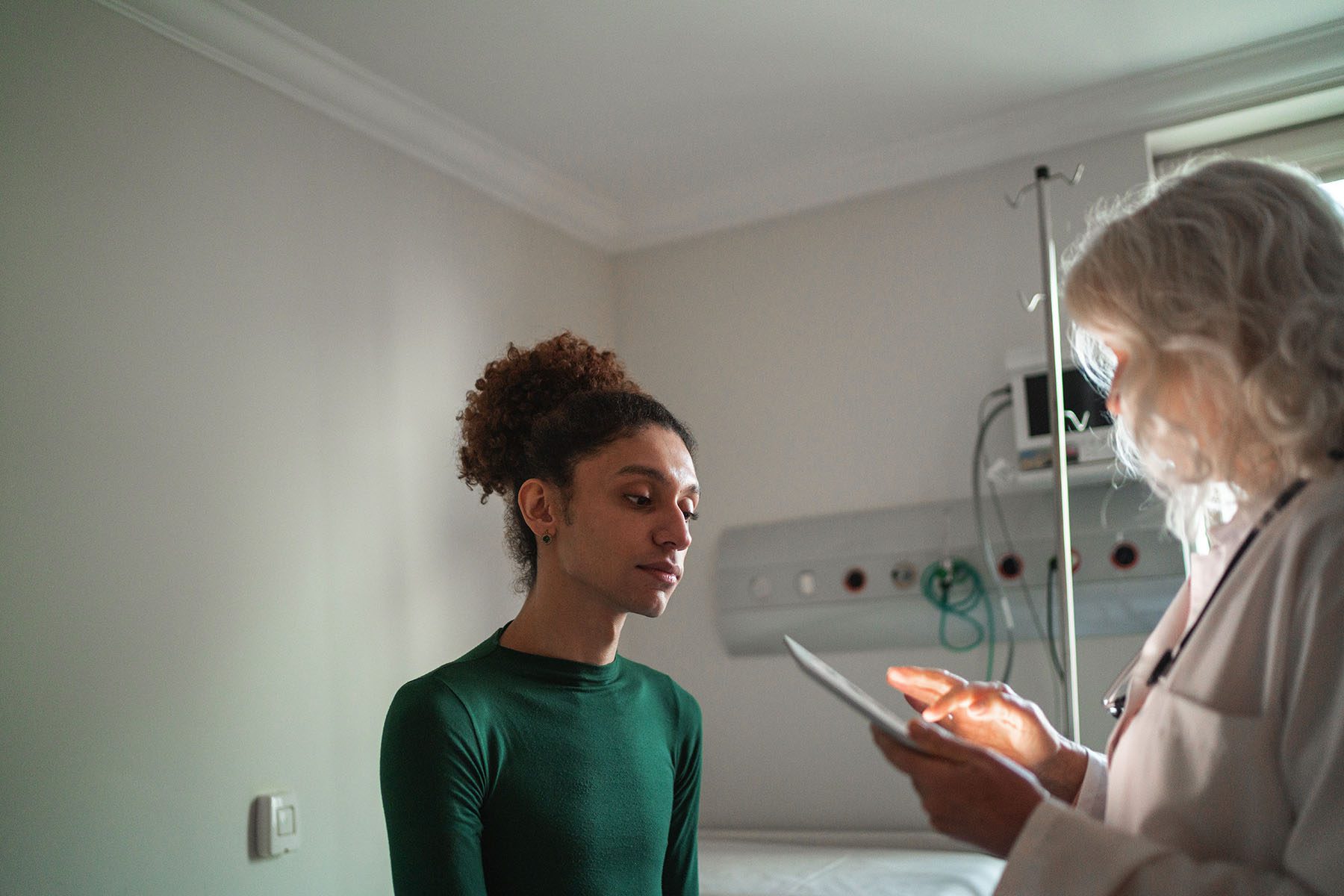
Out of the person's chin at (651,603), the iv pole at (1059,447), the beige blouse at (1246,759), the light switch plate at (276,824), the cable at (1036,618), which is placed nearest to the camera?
the beige blouse at (1246,759)

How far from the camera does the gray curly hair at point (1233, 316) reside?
2.84 feet

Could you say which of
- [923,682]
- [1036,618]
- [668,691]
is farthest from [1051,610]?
[923,682]

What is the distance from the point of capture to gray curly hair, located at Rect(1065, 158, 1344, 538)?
0.87m

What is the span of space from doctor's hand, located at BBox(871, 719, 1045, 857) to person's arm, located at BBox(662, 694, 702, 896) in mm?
713

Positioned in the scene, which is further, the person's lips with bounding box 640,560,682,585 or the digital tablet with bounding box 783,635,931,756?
the person's lips with bounding box 640,560,682,585

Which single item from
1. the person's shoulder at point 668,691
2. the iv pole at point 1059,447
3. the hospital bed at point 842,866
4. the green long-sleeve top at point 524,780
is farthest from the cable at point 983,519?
the green long-sleeve top at point 524,780

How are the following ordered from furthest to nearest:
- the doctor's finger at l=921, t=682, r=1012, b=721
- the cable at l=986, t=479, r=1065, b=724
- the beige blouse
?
the cable at l=986, t=479, r=1065, b=724, the doctor's finger at l=921, t=682, r=1012, b=721, the beige blouse

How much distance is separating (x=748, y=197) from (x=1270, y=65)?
1296mm

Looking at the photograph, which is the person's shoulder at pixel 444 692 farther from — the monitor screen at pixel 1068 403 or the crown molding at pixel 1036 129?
the crown molding at pixel 1036 129

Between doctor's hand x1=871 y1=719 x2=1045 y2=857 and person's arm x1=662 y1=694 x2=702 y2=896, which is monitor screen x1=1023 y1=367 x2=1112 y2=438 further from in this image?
doctor's hand x1=871 y1=719 x2=1045 y2=857

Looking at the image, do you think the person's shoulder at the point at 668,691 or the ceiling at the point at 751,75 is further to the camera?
the ceiling at the point at 751,75

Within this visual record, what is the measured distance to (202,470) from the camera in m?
1.98

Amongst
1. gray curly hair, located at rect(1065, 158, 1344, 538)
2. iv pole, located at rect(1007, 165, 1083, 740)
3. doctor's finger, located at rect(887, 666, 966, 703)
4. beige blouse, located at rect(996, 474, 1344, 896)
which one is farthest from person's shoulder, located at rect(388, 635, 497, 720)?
iv pole, located at rect(1007, 165, 1083, 740)

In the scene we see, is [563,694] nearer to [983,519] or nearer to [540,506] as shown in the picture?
[540,506]
